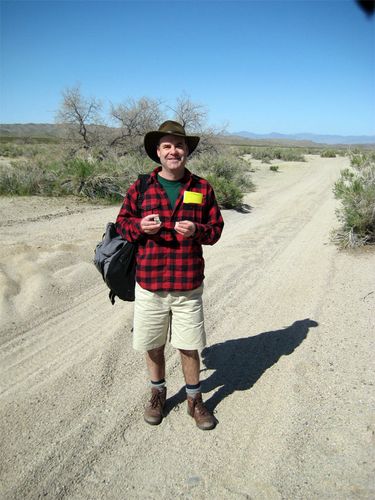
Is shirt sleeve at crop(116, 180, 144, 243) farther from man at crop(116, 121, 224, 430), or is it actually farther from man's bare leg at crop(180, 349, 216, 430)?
man's bare leg at crop(180, 349, 216, 430)

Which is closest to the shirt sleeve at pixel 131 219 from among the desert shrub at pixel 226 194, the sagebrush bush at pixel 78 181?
the sagebrush bush at pixel 78 181

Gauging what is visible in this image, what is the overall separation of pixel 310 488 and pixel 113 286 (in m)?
1.85

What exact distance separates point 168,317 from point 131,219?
739mm

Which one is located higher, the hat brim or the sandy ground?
the hat brim

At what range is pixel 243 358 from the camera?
390cm

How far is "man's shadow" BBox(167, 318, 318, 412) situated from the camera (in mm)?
3406

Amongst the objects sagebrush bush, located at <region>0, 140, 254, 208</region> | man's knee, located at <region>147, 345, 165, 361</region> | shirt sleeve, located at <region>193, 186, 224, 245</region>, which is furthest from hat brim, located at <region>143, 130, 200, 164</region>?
sagebrush bush, located at <region>0, 140, 254, 208</region>

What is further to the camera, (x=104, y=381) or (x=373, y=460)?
(x=104, y=381)

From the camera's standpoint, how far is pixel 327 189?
17031mm

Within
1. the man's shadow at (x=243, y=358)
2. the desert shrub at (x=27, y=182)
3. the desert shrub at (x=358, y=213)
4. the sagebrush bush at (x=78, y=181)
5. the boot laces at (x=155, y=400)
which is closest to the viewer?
the boot laces at (x=155, y=400)

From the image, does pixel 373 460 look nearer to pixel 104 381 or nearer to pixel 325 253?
pixel 104 381

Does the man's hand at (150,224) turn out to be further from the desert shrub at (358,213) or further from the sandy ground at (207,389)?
the desert shrub at (358,213)

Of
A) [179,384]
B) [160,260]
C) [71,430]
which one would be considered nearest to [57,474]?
[71,430]

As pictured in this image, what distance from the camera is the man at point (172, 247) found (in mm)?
2701
